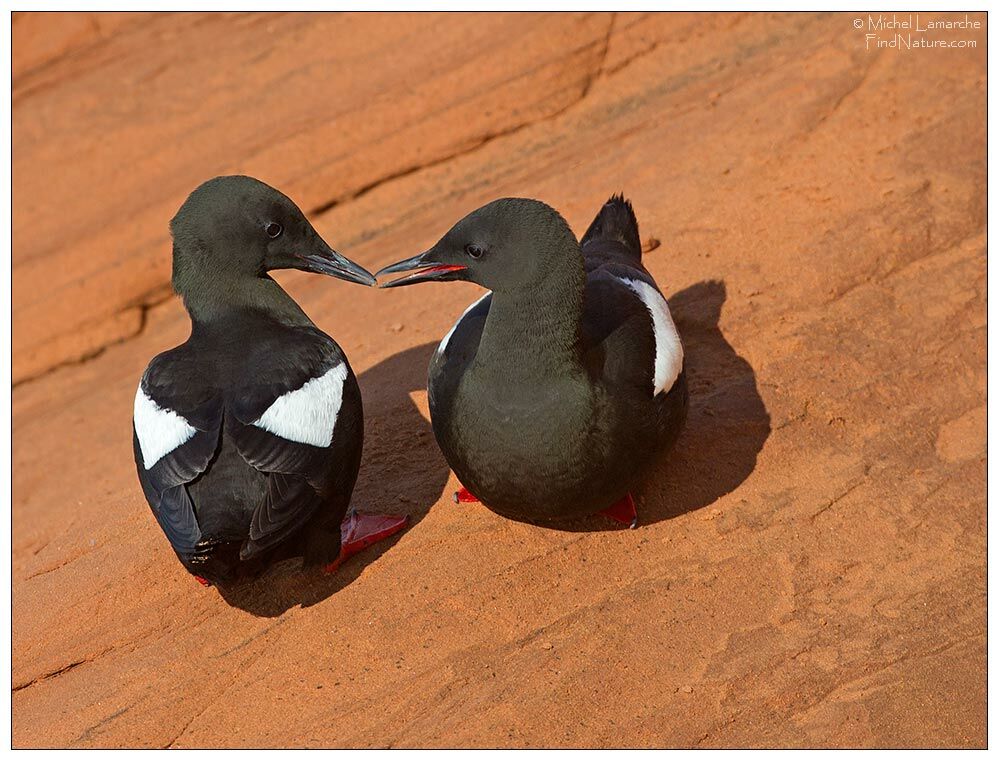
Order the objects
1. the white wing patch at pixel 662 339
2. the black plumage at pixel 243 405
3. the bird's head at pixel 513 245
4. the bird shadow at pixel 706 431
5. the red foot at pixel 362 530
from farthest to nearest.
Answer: the bird shadow at pixel 706 431
the red foot at pixel 362 530
the white wing patch at pixel 662 339
the bird's head at pixel 513 245
the black plumage at pixel 243 405

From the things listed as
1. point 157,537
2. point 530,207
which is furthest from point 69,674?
point 530,207

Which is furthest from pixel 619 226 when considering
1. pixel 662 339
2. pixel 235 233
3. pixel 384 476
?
pixel 235 233

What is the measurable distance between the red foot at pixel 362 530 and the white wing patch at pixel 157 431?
3.03 feet

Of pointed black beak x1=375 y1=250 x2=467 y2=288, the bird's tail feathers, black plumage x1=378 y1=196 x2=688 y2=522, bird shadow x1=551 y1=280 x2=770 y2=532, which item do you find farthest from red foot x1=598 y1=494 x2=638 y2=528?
the bird's tail feathers

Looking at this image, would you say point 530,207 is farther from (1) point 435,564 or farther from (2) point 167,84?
(2) point 167,84

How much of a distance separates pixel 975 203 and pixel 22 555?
19.2 ft

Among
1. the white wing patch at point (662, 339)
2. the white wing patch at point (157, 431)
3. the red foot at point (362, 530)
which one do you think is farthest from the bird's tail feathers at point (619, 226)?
the white wing patch at point (157, 431)

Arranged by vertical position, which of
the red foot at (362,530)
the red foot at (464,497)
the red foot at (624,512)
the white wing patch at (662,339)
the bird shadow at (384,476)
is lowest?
the bird shadow at (384,476)

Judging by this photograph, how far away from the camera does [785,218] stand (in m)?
6.70

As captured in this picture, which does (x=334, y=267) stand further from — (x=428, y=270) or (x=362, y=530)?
(x=362, y=530)

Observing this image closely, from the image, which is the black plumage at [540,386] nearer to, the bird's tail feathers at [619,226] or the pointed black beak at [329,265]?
the pointed black beak at [329,265]

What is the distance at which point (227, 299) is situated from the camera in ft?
16.6

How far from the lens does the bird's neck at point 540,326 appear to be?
14.8 feet

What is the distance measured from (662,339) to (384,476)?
1.58 metres
